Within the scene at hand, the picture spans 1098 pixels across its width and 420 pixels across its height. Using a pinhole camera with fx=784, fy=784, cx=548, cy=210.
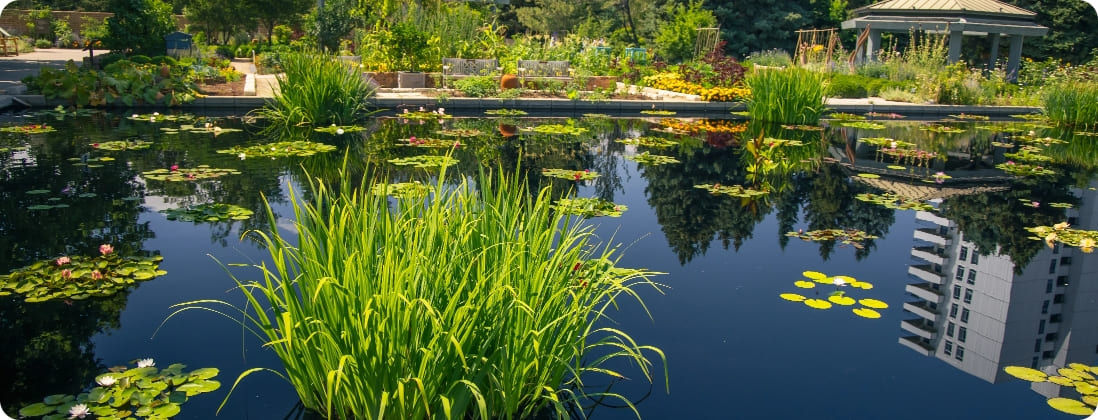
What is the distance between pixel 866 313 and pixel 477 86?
8.69 metres

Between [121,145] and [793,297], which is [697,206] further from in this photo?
[121,145]

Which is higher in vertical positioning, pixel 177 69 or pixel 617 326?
pixel 177 69

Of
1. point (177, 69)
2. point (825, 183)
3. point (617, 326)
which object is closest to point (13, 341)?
point (617, 326)

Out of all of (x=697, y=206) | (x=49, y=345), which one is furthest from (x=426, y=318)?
(x=697, y=206)

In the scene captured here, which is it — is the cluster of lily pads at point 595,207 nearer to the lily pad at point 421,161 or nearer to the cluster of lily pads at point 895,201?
the lily pad at point 421,161

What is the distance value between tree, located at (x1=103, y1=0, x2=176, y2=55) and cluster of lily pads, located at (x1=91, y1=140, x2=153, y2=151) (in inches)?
320

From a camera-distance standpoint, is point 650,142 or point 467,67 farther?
point 467,67

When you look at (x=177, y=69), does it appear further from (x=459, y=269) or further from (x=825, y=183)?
(x=459, y=269)

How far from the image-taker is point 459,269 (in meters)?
2.53

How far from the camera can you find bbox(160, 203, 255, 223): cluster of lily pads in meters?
4.72

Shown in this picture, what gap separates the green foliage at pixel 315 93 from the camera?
8.14 metres

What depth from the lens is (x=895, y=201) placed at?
5.84 meters

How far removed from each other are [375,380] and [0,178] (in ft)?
16.0

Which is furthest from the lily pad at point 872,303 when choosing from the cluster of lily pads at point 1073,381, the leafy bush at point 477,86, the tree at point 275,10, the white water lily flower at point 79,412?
the tree at point 275,10
